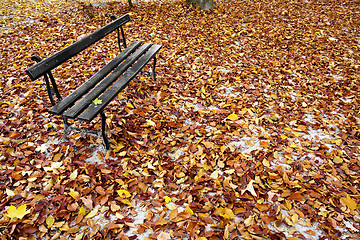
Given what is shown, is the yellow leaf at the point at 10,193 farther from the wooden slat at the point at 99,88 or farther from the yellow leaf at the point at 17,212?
the wooden slat at the point at 99,88

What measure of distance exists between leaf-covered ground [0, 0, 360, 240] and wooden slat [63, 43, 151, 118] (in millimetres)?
487

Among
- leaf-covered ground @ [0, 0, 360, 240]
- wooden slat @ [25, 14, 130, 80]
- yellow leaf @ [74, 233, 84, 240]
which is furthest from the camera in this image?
wooden slat @ [25, 14, 130, 80]

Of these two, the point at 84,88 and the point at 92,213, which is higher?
the point at 84,88

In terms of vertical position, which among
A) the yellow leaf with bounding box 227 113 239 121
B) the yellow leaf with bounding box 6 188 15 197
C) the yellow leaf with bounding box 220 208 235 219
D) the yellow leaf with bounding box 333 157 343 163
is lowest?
the yellow leaf with bounding box 333 157 343 163

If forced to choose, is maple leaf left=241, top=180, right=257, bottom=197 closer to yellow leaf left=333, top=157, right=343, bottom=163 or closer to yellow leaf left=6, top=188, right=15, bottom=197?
yellow leaf left=333, top=157, right=343, bottom=163

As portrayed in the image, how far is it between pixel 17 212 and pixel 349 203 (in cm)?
316

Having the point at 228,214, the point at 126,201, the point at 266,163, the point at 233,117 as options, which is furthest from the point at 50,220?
the point at 233,117

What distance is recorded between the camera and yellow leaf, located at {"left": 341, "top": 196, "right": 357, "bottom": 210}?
1996mm

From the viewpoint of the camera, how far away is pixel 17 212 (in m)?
1.87

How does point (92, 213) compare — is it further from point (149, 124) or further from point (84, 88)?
point (84, 88)

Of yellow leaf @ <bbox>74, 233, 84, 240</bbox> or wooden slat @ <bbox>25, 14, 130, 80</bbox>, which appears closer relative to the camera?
yellow leaf @ <bbox>74, 233, 84, 240</bbox>

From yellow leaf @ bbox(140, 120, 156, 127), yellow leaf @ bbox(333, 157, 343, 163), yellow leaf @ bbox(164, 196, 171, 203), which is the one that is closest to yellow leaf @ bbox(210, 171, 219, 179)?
yellow leaf @ bbox(164, 196, 171, 203)

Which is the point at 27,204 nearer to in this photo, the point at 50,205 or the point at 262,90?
the point at 50,205

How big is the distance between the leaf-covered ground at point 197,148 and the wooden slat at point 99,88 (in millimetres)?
487
